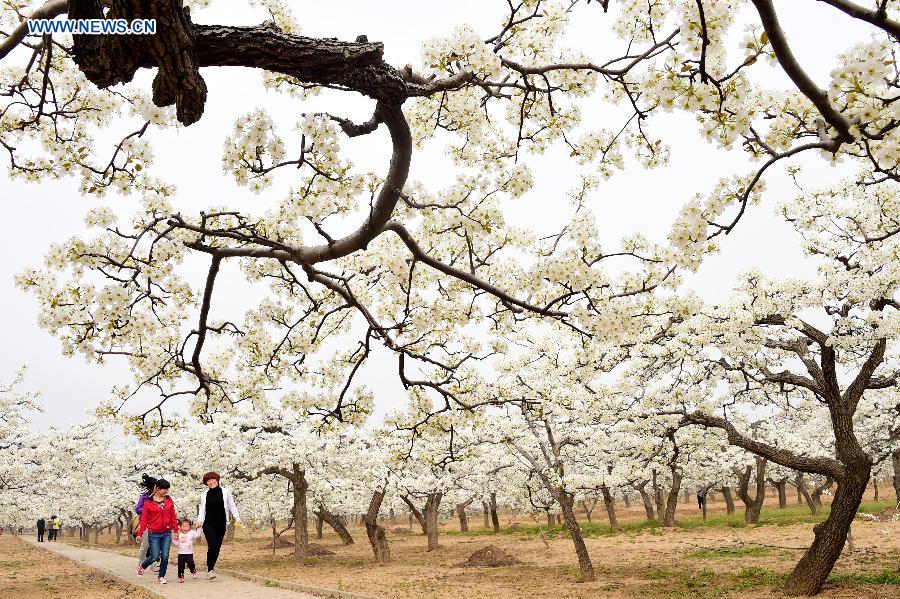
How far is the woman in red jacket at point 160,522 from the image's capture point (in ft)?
33.1

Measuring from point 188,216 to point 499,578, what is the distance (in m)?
11.8

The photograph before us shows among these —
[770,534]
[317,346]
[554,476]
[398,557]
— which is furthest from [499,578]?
[770,534]

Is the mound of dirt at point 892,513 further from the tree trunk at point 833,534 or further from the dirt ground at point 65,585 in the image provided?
the dirt ground at point 65,585

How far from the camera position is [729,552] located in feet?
57.4

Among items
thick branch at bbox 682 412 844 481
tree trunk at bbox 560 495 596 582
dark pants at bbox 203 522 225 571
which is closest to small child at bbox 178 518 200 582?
dark pants at bbox 203 522 225 571

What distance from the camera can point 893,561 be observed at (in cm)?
1282

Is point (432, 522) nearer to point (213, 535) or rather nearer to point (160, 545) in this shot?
point (160, 545)

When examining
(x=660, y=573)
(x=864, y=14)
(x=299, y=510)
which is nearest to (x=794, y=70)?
(x=864, y=14)

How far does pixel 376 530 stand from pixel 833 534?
12.4 metres

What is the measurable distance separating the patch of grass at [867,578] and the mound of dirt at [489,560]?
8942 mm

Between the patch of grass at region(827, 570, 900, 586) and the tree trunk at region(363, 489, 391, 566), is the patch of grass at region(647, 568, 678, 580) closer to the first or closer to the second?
the patch of grass at region(827, 570, 900, 586)

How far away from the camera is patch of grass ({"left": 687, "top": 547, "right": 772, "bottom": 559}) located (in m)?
16.7

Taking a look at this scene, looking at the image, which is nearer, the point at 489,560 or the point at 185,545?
the point at 185,545

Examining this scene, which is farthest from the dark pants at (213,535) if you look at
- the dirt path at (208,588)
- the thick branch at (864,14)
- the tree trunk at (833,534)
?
the thick branch at (864,14)
